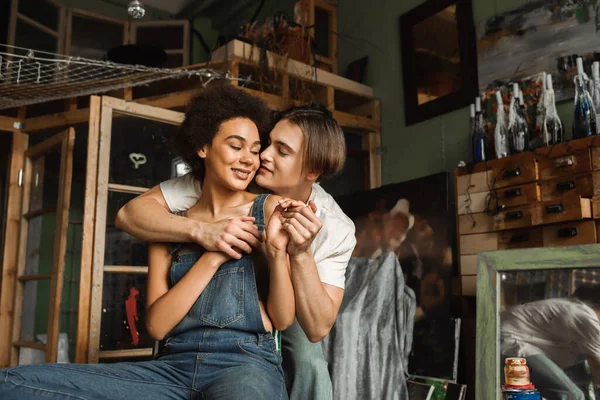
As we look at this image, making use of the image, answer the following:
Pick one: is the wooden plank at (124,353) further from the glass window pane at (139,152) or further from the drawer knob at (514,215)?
the drawer knob at (514,215)

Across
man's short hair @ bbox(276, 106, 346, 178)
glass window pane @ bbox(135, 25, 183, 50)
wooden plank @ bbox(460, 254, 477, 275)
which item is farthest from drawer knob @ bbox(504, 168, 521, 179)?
glass window pane @ bbox(135, 25, 183, 50)

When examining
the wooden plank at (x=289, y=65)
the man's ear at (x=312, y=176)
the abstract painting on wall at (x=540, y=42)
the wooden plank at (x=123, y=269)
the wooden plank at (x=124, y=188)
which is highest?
the wooden plank at (x=289, y=65)

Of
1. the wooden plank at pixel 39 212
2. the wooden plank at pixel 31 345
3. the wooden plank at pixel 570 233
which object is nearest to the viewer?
the wooden plank at pixel 570 233

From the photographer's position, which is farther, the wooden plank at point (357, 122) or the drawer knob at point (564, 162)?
the wooden plank at point (357, 122)

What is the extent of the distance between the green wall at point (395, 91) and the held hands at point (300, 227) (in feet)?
7.31

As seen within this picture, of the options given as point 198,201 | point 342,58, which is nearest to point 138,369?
point 198,201

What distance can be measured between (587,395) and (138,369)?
1471 mm

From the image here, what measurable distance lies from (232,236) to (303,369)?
2.11 ft

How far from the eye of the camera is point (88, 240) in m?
2.71

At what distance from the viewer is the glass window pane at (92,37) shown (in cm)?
507

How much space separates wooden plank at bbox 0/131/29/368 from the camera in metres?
3.67

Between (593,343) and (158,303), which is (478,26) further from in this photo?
(158,303)

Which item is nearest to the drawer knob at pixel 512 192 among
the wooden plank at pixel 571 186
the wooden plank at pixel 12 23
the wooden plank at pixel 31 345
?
the wooden plank at pixel 571 186

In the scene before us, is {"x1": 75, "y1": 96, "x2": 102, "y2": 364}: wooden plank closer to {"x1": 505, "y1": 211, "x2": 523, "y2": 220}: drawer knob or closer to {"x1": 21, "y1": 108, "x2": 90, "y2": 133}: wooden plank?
{"x1": 21, "y1": 108, "x2": 90, "y2": 133}: wooden plank
